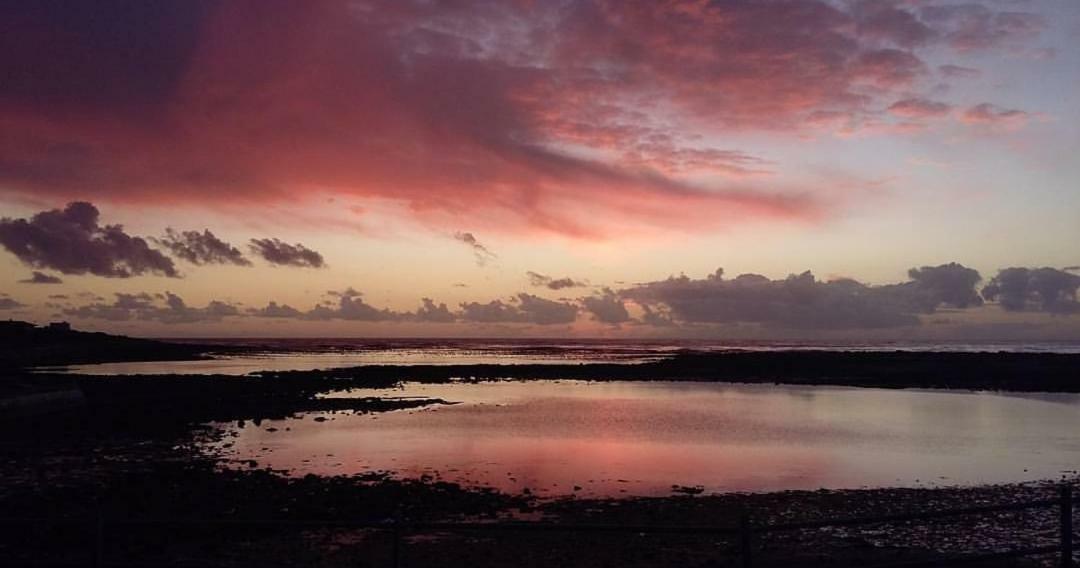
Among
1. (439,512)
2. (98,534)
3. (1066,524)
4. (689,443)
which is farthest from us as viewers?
(689,443)

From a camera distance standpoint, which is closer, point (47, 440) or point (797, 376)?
point (47, 440)

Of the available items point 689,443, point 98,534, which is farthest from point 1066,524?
point 689,443

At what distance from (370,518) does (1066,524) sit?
1411 cm

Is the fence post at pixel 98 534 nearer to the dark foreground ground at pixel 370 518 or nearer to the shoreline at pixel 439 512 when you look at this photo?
the dark foreground ground at pixel 370 518

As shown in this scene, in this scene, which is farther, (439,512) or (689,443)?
(689,443)

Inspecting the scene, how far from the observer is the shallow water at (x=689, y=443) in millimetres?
24953

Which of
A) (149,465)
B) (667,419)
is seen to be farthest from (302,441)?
(667,419)

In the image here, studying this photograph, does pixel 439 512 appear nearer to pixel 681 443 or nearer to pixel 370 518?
pixel 370 518

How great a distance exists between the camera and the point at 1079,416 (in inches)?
1631

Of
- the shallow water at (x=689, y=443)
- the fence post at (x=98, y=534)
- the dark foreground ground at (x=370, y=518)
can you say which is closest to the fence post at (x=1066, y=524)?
the dark foreground ground at (x=370, y=518)

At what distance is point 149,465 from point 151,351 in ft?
368

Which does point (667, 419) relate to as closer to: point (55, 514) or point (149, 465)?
point (149, 465)

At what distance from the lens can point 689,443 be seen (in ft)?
107

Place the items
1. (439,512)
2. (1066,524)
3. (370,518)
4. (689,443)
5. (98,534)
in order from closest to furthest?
1. (98,534)
2. (1066,524)
3. (370,518)
4. (439,512)
5. (689,443)
